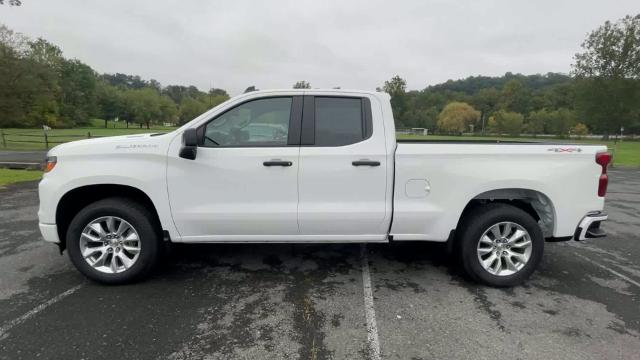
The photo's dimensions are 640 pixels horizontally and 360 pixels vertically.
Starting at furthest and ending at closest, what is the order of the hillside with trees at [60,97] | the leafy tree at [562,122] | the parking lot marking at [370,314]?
the leafy tree at [562,122]
the hillside with trees at [60,97]
the parking lot marking at [370,314]

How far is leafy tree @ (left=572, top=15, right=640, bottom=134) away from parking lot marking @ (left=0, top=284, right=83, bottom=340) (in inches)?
2404

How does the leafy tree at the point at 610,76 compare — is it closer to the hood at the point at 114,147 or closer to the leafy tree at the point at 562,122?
the leafy tree at the point at 562,122

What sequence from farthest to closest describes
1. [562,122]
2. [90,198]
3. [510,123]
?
[510,123] → [562,122] → [90,198]

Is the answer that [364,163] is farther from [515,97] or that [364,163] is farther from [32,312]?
[515,97]

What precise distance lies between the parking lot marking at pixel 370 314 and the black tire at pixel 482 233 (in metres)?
1.00

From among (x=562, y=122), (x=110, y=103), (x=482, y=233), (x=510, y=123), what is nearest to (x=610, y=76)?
(x=562, y=122)

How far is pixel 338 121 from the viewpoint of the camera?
368 cm

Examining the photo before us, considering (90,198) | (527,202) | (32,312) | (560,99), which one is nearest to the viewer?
(32,312)

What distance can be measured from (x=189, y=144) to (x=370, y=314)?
2.20m

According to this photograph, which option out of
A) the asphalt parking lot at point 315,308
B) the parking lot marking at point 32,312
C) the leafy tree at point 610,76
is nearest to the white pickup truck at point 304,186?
the parking lot marking at point 32,312

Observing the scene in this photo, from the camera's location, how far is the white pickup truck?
3.53 metres

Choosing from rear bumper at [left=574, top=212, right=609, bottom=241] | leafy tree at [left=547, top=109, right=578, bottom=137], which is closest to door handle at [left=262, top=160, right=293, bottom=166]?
rear bumper at [left=574, top=212, right=609, bottom=241]

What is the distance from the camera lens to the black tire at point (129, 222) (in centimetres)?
356

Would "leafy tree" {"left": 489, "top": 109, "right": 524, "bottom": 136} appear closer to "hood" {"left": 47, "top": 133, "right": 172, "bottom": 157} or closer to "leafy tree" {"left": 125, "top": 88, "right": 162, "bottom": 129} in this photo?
"leafy tree" {"left": 125, "top": 88, "right": 162, "bottom": 129}
